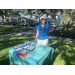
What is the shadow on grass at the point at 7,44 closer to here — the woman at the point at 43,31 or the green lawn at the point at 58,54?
the green lawn at the point at 58,54

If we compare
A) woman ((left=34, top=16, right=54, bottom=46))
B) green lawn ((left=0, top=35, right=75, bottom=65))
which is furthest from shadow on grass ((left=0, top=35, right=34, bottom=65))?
woman ((left=34, top=16, right=54, bottom=46))

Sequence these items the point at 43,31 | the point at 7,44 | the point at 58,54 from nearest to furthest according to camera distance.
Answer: the point at 43,31
the point at 58,54
the point at 7,44

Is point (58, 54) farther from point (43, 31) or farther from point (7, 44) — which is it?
point (7, 44)

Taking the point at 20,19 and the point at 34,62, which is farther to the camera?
the point at 20,19

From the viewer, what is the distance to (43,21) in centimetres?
268

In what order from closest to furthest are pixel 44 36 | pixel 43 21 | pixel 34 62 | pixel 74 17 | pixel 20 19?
pixel 34 62, pixel 43 21, pixel 44 36, pixel 74 17, pixel 20 19

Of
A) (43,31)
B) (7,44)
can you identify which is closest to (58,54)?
(43,31)

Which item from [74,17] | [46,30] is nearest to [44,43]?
[46,30]

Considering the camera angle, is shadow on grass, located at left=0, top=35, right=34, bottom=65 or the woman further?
shadow on grass, located at left=0, top=35, right=34, bottom=65

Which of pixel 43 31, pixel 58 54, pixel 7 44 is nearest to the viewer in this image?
pixel 43 31

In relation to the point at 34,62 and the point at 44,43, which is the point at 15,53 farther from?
the point at 44,43

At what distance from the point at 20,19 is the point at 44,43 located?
3750 cm

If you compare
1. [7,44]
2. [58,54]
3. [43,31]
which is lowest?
[58,54]

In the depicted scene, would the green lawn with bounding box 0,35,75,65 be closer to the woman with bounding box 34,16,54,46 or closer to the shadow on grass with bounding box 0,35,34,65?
the shadow on grass with bounding box 0,35,34,65
